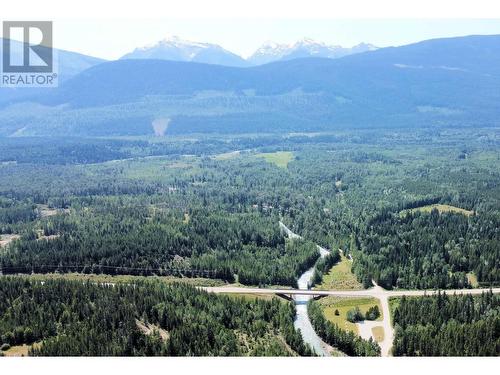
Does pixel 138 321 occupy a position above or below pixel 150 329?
above

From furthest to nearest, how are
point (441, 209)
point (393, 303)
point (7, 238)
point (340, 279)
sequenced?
point (441, 209) < point (7, 238) < point (340, 279) < point (393, 303)

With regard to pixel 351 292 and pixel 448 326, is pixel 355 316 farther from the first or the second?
pixel 448 326

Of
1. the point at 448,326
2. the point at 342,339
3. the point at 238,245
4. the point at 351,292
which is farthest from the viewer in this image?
the point at 238,245

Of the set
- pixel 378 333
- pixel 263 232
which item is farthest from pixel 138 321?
pixel 263 232

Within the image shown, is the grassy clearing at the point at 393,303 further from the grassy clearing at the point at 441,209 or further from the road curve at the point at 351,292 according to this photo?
the grassy clearing at the point at 441,209

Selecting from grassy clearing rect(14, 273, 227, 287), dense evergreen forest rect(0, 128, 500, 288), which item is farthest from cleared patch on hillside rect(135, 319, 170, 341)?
dense evergreen forest rect(0, 128, 500, 288)

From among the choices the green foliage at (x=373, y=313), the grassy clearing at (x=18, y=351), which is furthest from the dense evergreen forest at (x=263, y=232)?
the grassy clearing at (x=18, y=351)
